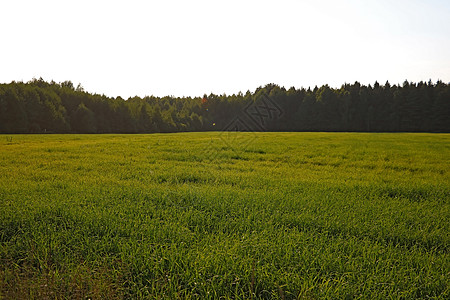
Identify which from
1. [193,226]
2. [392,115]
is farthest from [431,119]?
[193,226]

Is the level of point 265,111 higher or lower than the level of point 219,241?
higher

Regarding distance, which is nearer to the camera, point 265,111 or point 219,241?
point 219,241

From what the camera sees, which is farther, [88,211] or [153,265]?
[88,211]

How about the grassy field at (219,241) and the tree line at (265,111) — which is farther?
the tree line at (265,111)

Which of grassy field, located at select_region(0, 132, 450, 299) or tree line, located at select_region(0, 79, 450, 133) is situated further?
tree line, located at select_region(0, 79, 450, 133)

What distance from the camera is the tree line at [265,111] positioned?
174ft

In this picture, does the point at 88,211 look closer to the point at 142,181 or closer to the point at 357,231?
the point at 142,181

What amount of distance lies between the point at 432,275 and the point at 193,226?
8.76 ft

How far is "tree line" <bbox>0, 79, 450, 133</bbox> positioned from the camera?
53031 millimetres

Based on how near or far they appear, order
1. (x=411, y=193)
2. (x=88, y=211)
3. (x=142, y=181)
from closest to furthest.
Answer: (x=88, y=211)
(x=411, y=193)
(x=142, y=181)

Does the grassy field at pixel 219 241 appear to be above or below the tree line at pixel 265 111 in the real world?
below

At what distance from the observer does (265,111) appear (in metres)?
59.4

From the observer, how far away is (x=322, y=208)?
4.38 m

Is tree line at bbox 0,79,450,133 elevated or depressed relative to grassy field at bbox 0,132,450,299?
elevated
